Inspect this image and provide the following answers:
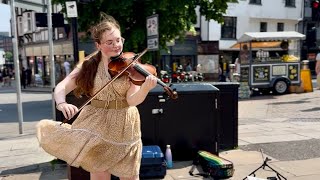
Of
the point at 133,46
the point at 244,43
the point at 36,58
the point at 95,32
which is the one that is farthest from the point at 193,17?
the point at 36,58

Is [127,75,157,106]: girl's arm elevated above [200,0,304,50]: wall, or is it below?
below

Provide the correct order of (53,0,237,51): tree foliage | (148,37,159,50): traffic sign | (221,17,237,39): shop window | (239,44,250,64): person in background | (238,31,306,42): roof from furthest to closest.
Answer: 1. (221,17,237,39): shop window
2. (239,44,250,64): person in background
3. (238,31,306,42): roof
4. (53,0,237,51): tree foliage
5. (148,37,159,50): traffic sign

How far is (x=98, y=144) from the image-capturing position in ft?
8.89

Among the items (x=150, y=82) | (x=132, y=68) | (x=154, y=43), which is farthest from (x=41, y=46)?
(x=150, y=82)

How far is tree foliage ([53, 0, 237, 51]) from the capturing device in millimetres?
12289

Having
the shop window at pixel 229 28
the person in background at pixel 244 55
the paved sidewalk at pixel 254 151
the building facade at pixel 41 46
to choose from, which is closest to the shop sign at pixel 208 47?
the shop window at pixel 229 28

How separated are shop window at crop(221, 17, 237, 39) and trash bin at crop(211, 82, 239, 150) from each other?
74.4 feet

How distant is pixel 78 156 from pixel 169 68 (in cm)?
2212

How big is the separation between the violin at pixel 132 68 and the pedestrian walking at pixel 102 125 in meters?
0.06

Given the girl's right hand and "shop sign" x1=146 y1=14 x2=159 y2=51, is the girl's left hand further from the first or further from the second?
"shop sign" x1=146 y1=14 x2=159 y2=51

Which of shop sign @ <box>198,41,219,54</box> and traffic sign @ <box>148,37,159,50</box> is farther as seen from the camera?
shop sign @ <box>198,41,219,54</box>

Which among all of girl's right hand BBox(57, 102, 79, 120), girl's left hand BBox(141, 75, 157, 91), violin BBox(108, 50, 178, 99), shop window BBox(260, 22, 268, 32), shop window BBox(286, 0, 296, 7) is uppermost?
shop window BBox(286, 0, 296, 7)

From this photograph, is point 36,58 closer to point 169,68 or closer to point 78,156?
point 169,68

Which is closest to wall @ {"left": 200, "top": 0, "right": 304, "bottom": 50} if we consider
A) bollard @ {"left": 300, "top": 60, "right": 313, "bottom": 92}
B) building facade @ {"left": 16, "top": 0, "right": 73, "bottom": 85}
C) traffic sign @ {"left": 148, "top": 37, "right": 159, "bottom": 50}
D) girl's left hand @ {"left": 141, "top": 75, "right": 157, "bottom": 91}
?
building facade @ {"left": 16, "top": 0, "right": 73, "bottom": 85}
